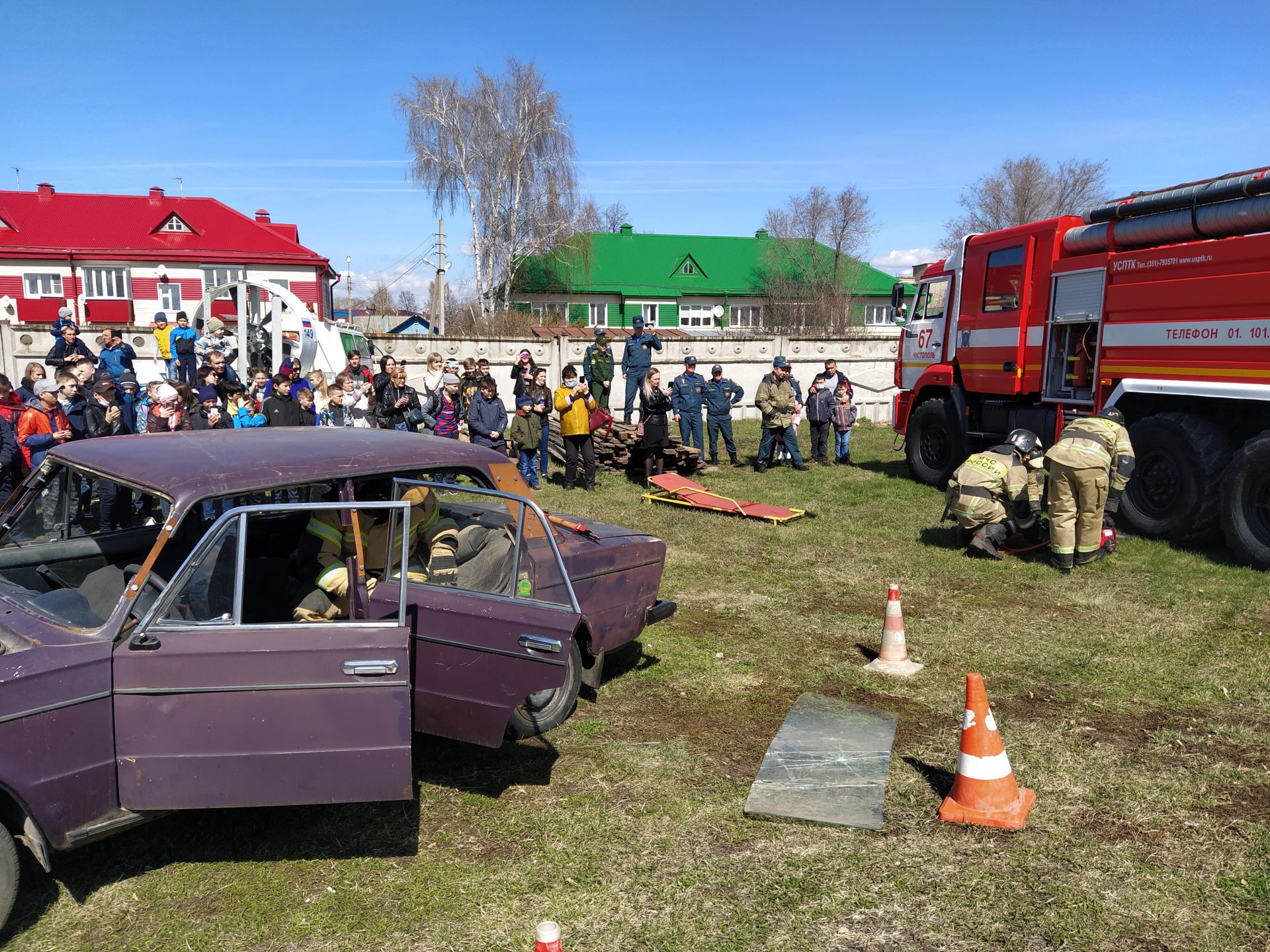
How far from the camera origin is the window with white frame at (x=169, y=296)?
40.3 m

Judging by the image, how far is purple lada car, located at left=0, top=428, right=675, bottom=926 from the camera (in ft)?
11.3

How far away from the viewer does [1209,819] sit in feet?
14.3

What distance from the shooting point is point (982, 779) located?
4383 millimetres

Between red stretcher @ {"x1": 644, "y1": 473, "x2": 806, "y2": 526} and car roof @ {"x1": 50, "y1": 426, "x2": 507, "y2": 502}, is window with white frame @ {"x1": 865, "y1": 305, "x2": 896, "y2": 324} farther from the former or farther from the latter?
car roof @ {"x1": 50, "y1": 426, "x2": 507, "y2": 502}

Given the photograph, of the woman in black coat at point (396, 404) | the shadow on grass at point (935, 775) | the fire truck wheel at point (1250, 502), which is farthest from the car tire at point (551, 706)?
the woman in black coat at point (396, 404)

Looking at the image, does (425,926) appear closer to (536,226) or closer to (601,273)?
(536,226)

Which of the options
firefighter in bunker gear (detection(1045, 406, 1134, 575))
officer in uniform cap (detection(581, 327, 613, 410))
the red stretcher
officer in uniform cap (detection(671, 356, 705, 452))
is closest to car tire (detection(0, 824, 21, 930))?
firefighter in bunker gear (detection(1045, 406, 1134, 575))

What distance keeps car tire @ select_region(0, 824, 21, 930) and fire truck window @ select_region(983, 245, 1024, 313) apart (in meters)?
11.6

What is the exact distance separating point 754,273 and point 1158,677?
157 feet

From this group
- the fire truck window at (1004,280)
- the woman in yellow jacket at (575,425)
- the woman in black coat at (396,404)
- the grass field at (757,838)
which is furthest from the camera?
the woman in yellow jacket at (575,425)

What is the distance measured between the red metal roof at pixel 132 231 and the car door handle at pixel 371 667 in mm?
42297

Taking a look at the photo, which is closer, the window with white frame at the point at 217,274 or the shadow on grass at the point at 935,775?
the shadow on grass at the point at 935,775

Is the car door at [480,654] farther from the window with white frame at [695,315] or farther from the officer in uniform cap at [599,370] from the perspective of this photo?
the window with white frame at [695,315]

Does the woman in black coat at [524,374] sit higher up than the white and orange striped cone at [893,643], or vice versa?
the woman in black coat at [524,374]
